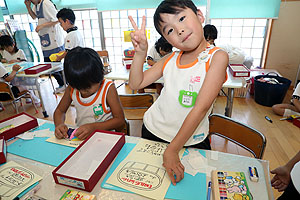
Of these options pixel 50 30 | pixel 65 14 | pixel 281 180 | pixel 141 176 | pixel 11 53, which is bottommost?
pixel 281 180

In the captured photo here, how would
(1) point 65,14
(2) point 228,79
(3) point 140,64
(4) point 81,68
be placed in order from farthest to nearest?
(1) point 65,14, (2) point 228,79, (4) point 81,68, (3) point 140,64

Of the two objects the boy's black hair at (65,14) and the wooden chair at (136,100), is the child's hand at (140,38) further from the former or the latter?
the boy's black hair at (65,14)

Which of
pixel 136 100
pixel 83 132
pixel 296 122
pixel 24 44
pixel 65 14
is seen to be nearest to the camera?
pixel 83 132

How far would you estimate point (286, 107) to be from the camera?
264 centimetres

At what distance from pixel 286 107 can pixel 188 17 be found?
2624 mm

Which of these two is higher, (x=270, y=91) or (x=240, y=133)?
(x=240, y=133)

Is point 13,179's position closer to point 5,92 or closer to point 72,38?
point 5,92

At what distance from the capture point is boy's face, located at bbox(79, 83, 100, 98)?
1.16 meters

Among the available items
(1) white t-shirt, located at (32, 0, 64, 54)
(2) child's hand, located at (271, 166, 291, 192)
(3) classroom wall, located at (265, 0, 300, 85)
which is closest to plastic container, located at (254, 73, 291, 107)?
(3) classroom wall, located at (265, 0, 300, 85)

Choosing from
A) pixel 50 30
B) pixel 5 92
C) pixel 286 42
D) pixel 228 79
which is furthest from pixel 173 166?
pixel 286 42

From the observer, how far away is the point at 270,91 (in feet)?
9.46

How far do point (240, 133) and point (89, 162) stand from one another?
0.77m

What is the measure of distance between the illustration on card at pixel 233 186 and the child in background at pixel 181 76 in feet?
0.44

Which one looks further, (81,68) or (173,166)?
(81,68)
